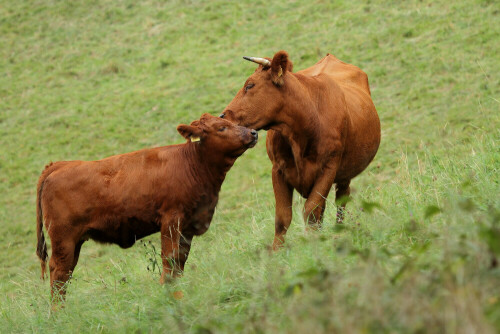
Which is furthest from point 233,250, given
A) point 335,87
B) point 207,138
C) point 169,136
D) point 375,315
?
point 169,136

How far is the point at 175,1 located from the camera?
21609 millimetres

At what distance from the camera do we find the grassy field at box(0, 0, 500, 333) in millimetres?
2914

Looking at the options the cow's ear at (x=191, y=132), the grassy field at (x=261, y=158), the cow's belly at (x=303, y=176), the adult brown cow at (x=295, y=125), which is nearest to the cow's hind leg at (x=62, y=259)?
the grassy field at (x=261, y=158)

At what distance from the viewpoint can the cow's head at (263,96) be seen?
6344 millimetres

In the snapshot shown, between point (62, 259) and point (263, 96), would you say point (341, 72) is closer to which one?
point (263, 96)

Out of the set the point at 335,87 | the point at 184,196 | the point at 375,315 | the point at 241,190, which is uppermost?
the point at 375,315

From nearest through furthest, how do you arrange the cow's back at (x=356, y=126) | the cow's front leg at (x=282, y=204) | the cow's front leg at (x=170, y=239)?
1. the cow's front leg at (x=170, y=239)
2. the cow's front leg at (x=282, y=204)
3. the cow's back at (x=356, y=126)

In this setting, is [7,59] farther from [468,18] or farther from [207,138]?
[207,138]

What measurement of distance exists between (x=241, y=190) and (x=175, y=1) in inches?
424

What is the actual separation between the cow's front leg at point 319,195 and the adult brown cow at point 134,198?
0.74 meters

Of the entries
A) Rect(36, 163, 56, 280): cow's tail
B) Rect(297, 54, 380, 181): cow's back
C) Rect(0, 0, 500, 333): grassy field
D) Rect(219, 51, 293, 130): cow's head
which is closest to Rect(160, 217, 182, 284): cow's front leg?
Rect(0, 0, 500, 333): grassy field

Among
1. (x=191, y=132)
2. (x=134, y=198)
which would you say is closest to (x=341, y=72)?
(x=191, y=132)

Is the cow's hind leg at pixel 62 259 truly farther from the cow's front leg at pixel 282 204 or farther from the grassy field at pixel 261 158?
the cow's front leg at pixel 282 204

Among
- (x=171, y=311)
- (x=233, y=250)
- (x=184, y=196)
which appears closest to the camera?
(x=171, y=311)
